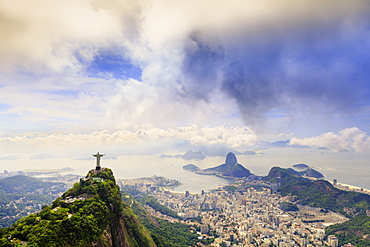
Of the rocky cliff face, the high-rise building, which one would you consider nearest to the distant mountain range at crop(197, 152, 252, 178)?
the high-rise building

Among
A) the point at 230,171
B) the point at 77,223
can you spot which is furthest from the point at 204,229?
the point at 230,171

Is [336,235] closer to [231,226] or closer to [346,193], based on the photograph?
[231,226]

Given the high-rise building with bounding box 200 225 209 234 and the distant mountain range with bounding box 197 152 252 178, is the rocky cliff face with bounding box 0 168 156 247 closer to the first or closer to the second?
the high-rise building with bounding box 200 225 209 234

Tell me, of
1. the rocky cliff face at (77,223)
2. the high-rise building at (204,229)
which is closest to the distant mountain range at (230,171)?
the high-rise building at (204,229)

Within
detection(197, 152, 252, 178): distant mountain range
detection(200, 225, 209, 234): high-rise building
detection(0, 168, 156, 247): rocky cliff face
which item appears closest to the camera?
detection(0, 168, 156, 247): rocky cliff face

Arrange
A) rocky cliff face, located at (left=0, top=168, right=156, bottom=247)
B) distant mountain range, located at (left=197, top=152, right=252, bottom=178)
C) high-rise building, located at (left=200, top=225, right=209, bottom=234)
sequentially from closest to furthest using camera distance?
rocky cliff face, located at (left=0, top=168, right=156, bottom=247)
high-rise building, located at (left=200, top=225, right=209, bottom=234)
distant mountain range, located at (left=197, top=152, right=252, bottom=178)

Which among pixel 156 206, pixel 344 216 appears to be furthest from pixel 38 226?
pixel 344 216

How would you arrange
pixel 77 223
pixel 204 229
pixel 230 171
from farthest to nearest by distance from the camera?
pixel 230 171, pixel 204 229, pixel 77 223

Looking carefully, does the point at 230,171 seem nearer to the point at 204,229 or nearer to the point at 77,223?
the point at 204,229
